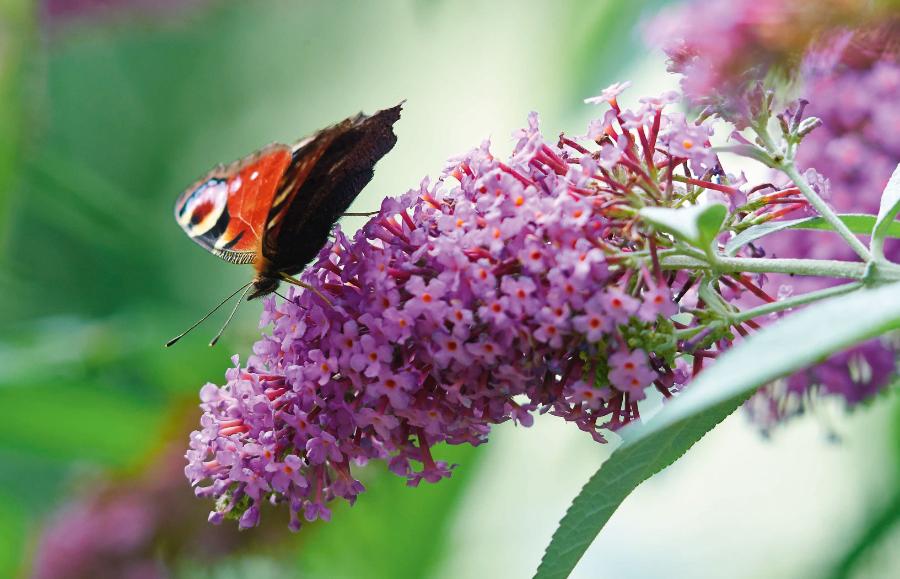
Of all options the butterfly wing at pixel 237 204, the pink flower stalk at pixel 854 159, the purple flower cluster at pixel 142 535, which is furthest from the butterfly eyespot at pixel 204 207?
the purple flower cluster at pixel 142 535

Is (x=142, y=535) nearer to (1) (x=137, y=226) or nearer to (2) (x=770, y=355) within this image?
(1) (x=137, y=226)

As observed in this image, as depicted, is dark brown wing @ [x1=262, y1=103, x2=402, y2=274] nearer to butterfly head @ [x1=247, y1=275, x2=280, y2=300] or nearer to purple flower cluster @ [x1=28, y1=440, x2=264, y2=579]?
butterfly head @ [x1=247, y1=275, x2=280, y2=300]

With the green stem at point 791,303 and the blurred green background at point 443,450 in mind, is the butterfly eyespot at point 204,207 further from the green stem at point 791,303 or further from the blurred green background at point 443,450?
the blurred green background at point 443,450

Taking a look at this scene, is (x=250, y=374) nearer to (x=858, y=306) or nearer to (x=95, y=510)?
(x=858, y=306)

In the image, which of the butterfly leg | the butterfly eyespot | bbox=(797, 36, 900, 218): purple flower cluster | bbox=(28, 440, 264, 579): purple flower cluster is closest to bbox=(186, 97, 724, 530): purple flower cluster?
the butterfly leg

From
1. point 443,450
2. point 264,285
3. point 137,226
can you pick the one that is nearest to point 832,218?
point 264,285
